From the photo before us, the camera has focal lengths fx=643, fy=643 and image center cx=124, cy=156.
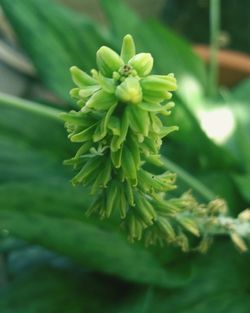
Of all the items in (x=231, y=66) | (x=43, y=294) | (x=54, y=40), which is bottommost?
(x=43, y=294)

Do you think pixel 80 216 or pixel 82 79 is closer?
pixel 82 79

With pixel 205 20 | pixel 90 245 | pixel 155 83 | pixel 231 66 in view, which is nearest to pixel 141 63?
pixel 155 83

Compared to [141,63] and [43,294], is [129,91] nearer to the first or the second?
[141,63]

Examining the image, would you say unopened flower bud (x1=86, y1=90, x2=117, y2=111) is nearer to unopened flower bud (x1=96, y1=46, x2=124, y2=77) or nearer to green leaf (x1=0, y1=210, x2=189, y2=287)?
unopened flower bud (x1=96, y1=46, x2=124, y2=77)

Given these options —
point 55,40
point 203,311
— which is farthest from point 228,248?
point 55,40

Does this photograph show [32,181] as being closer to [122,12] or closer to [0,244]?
[0,244]

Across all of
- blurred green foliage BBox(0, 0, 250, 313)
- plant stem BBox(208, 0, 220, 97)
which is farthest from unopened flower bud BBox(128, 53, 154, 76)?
plant stem BBox(208, 0, 220, 97)

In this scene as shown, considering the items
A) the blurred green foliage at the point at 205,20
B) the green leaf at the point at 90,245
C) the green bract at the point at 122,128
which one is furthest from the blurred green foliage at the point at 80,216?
the blurred green foliage at the point at 205,20
